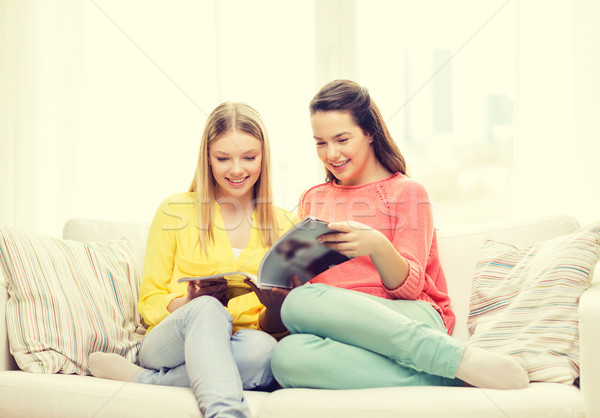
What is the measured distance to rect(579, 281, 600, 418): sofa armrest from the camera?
107cm

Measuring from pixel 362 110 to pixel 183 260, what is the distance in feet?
2.23

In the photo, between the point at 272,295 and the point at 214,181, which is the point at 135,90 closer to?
the point at 214,181

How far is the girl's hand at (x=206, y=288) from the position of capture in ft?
4.70

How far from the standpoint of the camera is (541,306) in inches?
53.0

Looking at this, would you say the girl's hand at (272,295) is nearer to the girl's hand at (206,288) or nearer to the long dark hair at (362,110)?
the girl's hand at (206,288)

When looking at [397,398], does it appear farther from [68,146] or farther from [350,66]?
[68,146]

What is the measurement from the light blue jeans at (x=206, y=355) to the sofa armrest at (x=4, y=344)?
0.31 meters

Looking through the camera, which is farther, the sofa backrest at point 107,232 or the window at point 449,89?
the window at point 449,89

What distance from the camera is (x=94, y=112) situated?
109 inches

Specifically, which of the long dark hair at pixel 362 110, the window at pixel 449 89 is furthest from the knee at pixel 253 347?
the window at pixel 449 89

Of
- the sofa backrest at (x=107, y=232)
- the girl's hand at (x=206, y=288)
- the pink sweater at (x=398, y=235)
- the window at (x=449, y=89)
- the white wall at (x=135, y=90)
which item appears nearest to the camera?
the girl's hand at (x=206, y=288)

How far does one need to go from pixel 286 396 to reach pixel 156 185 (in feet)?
5.93

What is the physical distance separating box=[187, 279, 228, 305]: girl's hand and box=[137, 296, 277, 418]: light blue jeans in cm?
6

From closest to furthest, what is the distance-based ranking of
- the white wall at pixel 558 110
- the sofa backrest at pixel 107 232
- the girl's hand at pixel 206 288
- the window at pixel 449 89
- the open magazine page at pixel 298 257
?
the open magazine page at pixel 298 257 → the girl's hand at pixel 206 288 → the sofa backrest at pixel 107 232 → the white wall at pixel 558 110 → the window at pixel 449 89
